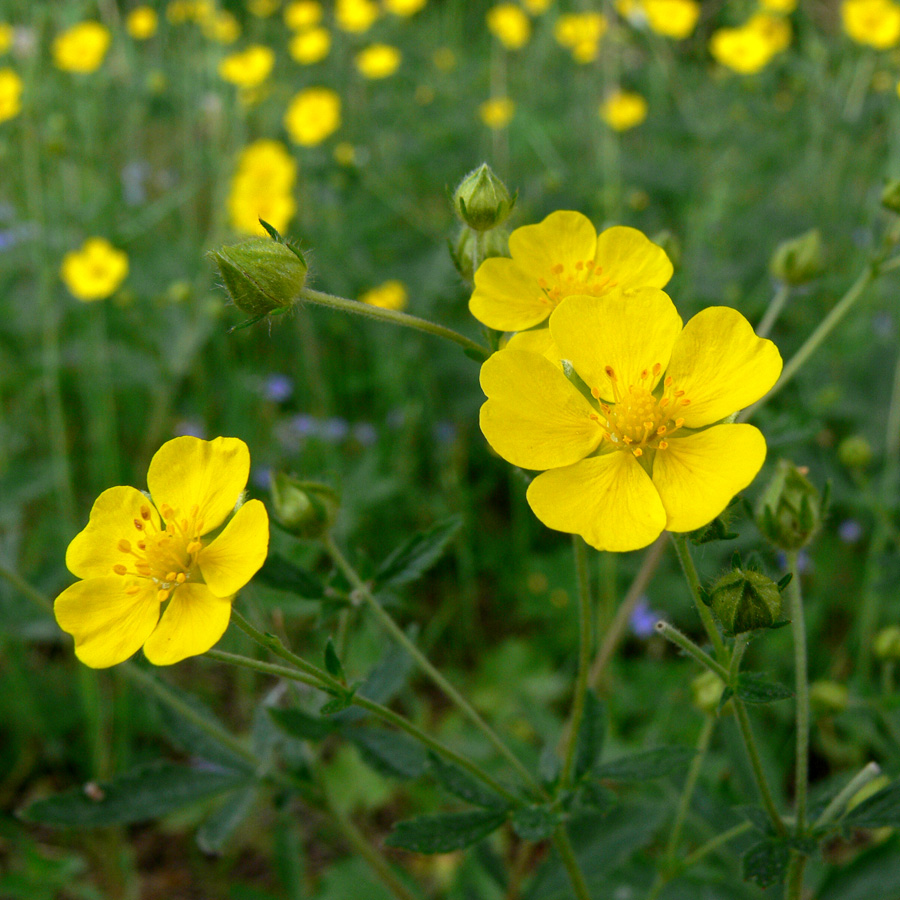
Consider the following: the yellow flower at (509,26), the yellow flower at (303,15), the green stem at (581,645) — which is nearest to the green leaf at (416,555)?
the green stem at (581,645)

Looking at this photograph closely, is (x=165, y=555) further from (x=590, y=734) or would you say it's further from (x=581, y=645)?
(x=590, y=734)

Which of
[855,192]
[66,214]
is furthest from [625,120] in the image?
[66,214]

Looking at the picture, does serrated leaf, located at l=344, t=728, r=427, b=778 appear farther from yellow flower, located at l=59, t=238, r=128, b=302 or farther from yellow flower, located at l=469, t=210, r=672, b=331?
yellow flower, located at l=59, t=238, r=128, b=302

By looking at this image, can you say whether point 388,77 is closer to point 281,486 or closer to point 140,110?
point 140,110

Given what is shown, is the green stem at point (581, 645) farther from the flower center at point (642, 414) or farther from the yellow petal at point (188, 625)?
the yellow petal at point (188, 625)

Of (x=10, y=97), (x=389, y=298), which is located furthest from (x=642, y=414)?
(x=10, y=97)

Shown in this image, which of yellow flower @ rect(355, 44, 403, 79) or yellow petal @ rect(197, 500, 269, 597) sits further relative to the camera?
yellow flower @ rect(355, 44, 403, 79)

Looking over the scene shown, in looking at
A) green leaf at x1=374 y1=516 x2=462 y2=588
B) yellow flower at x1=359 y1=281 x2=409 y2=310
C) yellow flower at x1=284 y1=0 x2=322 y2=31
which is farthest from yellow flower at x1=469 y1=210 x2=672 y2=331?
yellow flower at x1=284 y1=0 x2=322 y2=31
